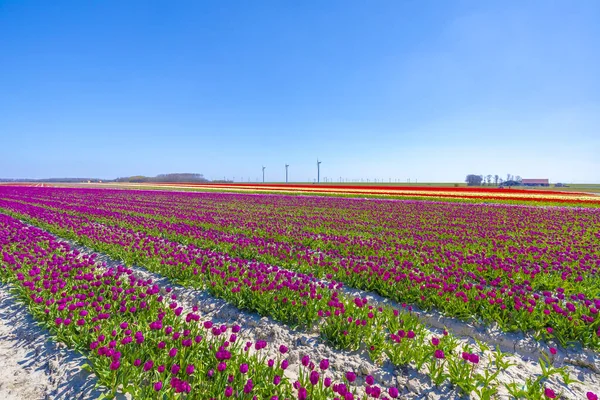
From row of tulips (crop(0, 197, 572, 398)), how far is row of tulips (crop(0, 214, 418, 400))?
640mm

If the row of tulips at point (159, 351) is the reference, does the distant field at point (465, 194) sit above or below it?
above

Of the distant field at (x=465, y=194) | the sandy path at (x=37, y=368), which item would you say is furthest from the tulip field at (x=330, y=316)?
the distant field at (x=465, y=194)

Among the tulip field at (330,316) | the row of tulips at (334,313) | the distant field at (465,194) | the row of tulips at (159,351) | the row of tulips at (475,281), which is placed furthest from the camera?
the distant field at (465,194)

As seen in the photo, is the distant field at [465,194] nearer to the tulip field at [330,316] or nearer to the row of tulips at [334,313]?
the tulip field at [330,316]

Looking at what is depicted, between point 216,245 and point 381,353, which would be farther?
point 216,245

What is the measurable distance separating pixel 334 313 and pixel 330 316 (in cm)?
13

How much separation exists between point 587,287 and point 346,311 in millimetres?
5619

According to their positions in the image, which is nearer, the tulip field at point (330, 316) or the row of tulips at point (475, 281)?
the tulip field at point (330, 316)

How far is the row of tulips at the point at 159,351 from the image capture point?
313cm

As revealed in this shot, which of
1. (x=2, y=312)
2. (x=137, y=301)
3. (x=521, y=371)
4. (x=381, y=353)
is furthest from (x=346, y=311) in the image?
(x=2, y=312)

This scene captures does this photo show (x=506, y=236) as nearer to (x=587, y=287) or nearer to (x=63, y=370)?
(x=587, y=287)

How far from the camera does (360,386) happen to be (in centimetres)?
360

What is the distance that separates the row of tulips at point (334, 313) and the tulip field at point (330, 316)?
0.09ft

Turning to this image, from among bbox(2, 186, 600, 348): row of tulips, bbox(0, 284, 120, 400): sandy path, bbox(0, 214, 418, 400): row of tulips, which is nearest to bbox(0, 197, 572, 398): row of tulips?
bbox(0, 214, 418, 400): row of tulips
